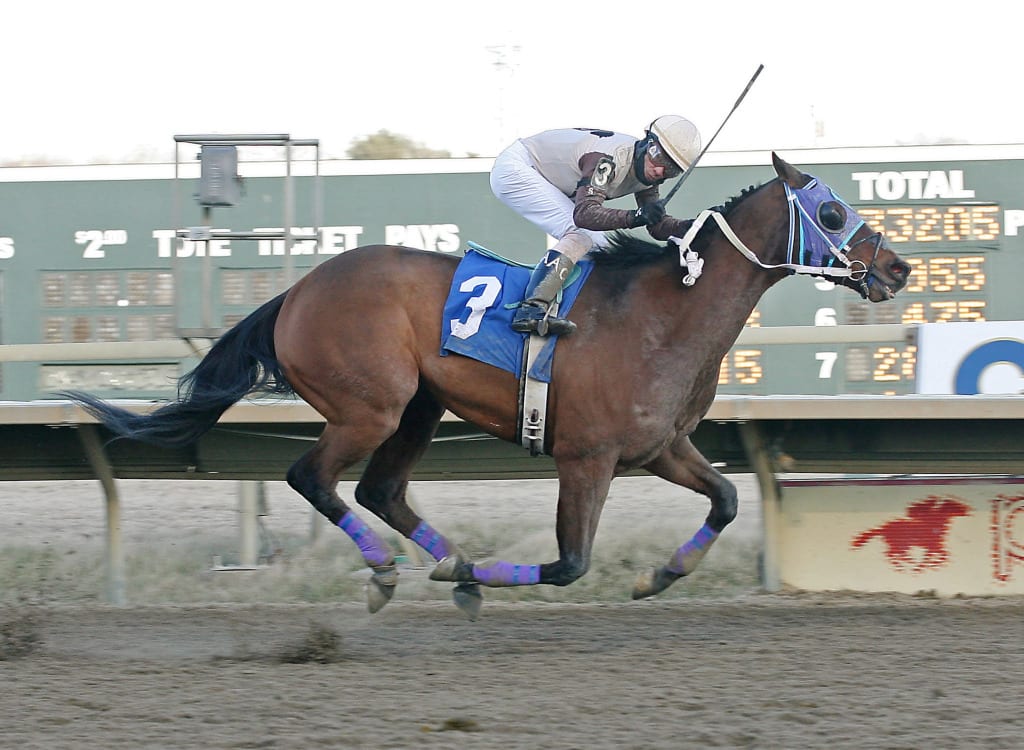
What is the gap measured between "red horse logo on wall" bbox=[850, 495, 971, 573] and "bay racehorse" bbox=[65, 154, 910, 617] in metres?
1.31

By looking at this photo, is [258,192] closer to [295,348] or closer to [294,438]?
[294,438]

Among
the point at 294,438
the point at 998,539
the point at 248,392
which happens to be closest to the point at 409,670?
the point at 248,392

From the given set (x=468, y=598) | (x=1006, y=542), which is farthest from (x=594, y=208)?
(x=1006, y=542)

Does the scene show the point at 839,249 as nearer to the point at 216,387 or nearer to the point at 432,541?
the point at 432,541

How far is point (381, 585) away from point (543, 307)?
1.30m

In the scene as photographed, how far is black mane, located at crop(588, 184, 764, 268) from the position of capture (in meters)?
5.09

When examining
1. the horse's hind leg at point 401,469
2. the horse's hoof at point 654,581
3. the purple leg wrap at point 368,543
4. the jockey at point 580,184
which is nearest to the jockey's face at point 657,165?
the jockey at point 580,184

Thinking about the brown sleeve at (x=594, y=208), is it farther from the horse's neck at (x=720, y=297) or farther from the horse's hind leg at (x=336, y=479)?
the horse's hind leg at (x=336, y=479)

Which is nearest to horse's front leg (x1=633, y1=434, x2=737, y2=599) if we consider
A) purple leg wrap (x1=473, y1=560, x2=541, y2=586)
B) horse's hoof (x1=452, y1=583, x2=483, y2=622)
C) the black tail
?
purple leg wrap (x1=473, y1=560, x2=541, y2=586)

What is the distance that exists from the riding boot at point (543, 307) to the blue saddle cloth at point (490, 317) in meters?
0.06

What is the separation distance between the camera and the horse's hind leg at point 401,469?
536 centimetres

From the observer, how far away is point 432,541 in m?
5.21

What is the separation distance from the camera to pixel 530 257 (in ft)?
37.4

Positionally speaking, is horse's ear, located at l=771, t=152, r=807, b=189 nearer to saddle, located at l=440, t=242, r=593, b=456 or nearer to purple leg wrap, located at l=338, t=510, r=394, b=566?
saddle, located at l=440, t=242, r=593, b=456
